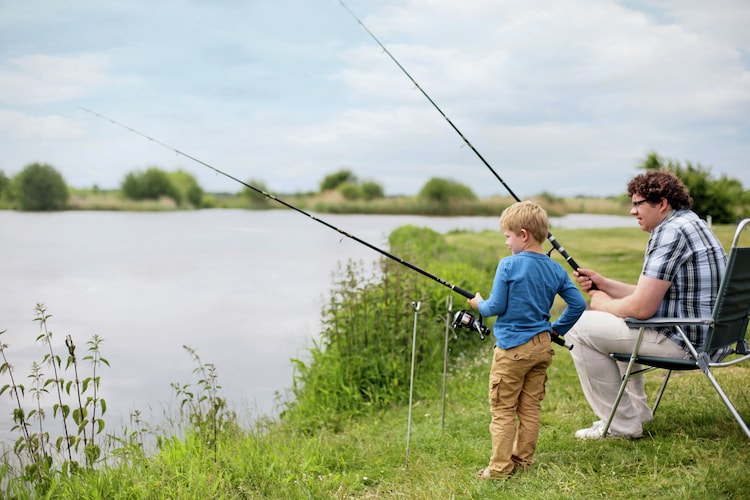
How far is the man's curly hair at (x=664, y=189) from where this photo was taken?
3.24m

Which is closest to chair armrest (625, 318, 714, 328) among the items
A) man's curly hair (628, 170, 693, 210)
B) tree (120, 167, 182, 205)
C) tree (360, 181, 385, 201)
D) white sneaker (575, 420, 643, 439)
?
man's curly hair (628, 170, 693, 210)

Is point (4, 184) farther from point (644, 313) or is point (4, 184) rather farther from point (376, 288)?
point (644, 313)

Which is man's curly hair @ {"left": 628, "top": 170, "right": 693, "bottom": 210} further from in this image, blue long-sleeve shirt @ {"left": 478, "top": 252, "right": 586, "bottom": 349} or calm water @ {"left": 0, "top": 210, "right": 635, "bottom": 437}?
calm water @ {"left": 0, "top": 210, "right": 635, "bottom": 437}

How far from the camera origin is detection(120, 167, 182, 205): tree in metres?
20.5

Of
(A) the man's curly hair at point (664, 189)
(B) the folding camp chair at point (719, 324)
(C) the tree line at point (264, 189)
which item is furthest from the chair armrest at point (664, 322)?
(C) the tree line at point (264, 189)

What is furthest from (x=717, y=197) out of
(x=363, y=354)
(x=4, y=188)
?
(x=4, y=188)

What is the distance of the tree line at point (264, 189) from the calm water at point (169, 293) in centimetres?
57

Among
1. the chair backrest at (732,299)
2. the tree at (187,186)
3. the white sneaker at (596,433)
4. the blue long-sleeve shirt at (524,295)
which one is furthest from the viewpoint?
the tree at (187,186)

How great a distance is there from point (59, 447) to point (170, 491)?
2.91 feet

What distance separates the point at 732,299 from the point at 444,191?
18.1 metres

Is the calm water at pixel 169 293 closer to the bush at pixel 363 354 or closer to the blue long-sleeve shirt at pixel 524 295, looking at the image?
the bush at pixel 363 354

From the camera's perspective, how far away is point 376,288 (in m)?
6.68

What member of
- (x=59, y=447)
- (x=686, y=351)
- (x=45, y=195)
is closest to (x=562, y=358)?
(x=686, y=351)

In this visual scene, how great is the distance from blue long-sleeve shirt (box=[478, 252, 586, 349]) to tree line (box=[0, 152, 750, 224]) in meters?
3.72
